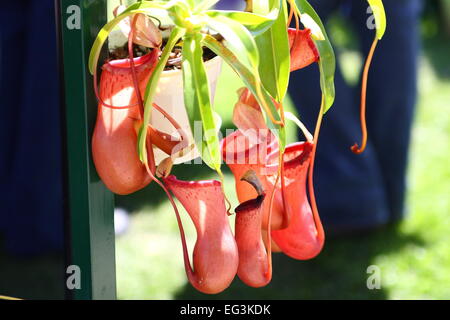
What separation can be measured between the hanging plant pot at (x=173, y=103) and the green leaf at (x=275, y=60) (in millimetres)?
101

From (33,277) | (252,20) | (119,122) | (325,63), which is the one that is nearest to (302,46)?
(325,63)

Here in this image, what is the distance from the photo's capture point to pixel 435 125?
2834 millimetres

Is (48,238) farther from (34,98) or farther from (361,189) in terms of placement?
(361,189)

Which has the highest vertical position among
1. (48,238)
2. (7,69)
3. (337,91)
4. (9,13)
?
(9,13)

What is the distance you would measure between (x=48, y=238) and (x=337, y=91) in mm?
902

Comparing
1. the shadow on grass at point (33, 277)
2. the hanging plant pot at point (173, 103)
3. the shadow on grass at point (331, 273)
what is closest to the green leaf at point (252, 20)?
the hanging plant pot at point (173, 103)

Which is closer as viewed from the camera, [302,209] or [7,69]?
[302,209]

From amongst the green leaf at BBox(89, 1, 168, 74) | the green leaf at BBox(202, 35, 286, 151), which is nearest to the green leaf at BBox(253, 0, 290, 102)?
the green leaf at BBox(202, 35, 286, 151)

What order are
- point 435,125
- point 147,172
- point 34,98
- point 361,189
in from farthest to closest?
point 435,125, point 361,189, point 34,98, point 147,172

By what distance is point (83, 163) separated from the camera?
0.88 meters

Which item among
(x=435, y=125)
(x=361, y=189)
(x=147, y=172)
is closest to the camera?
(x=147, y=172)

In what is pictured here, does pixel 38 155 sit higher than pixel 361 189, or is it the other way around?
pixel 38 155

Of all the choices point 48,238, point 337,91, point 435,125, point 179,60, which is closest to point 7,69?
point 48,238

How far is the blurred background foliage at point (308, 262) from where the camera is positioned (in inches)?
71.6
